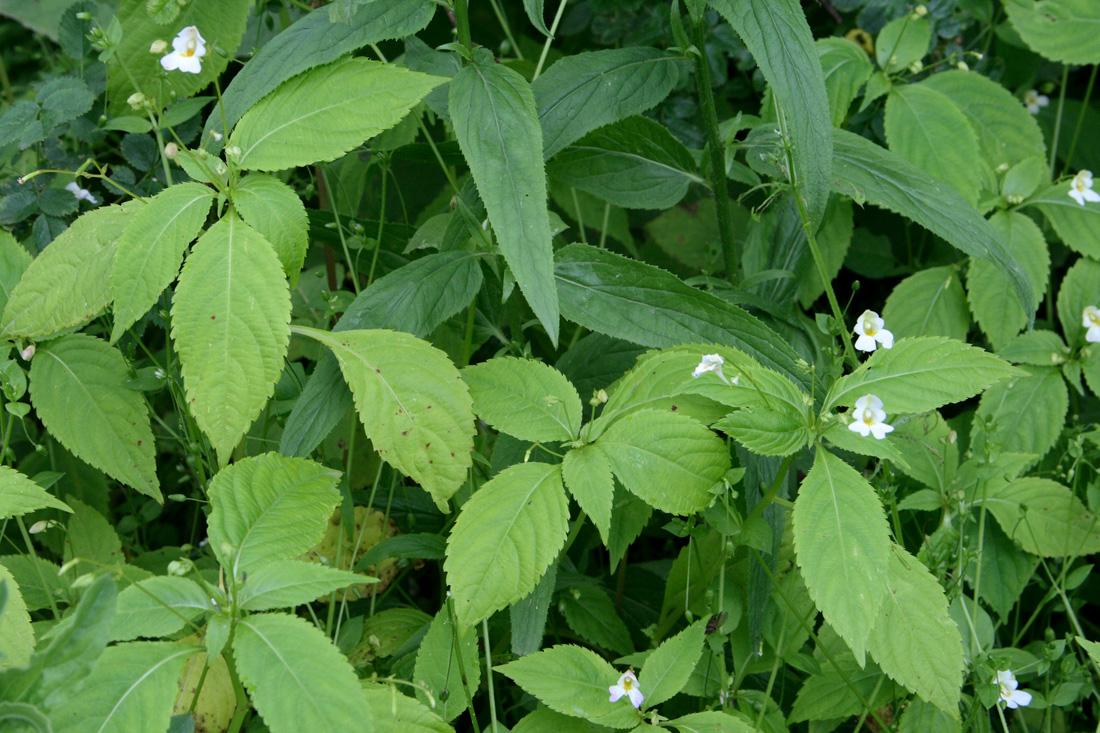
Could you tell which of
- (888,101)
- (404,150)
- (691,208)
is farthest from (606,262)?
(691,208)

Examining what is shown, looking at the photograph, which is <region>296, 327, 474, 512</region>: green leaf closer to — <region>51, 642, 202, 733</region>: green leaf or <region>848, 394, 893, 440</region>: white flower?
<region>51, 642, 202, 733</region>: green leaf

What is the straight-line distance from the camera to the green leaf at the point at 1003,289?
1.92 metres

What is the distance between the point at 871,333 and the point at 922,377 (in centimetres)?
13

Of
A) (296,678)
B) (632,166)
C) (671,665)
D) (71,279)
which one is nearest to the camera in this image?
(296,678)

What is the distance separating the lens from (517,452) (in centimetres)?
154

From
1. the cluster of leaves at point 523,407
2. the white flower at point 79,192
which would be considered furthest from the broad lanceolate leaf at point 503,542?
the white flower at point 79,192

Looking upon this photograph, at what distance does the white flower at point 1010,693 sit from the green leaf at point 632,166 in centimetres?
107

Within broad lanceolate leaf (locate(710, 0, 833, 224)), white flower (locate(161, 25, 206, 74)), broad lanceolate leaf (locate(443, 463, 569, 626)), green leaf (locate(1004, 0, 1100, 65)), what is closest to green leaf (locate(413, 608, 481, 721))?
broad lanceolate leaf (locate(443, 463, 569, 626))

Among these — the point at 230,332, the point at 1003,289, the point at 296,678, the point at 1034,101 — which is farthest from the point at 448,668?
the point at 1034,101

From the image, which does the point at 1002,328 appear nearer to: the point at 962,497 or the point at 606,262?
the point at 962,497

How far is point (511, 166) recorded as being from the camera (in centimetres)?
130

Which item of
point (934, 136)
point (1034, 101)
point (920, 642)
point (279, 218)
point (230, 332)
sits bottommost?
point (920, 642)

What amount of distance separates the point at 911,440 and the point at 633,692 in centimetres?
78

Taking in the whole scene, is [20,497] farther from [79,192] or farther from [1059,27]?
[1059,27]
